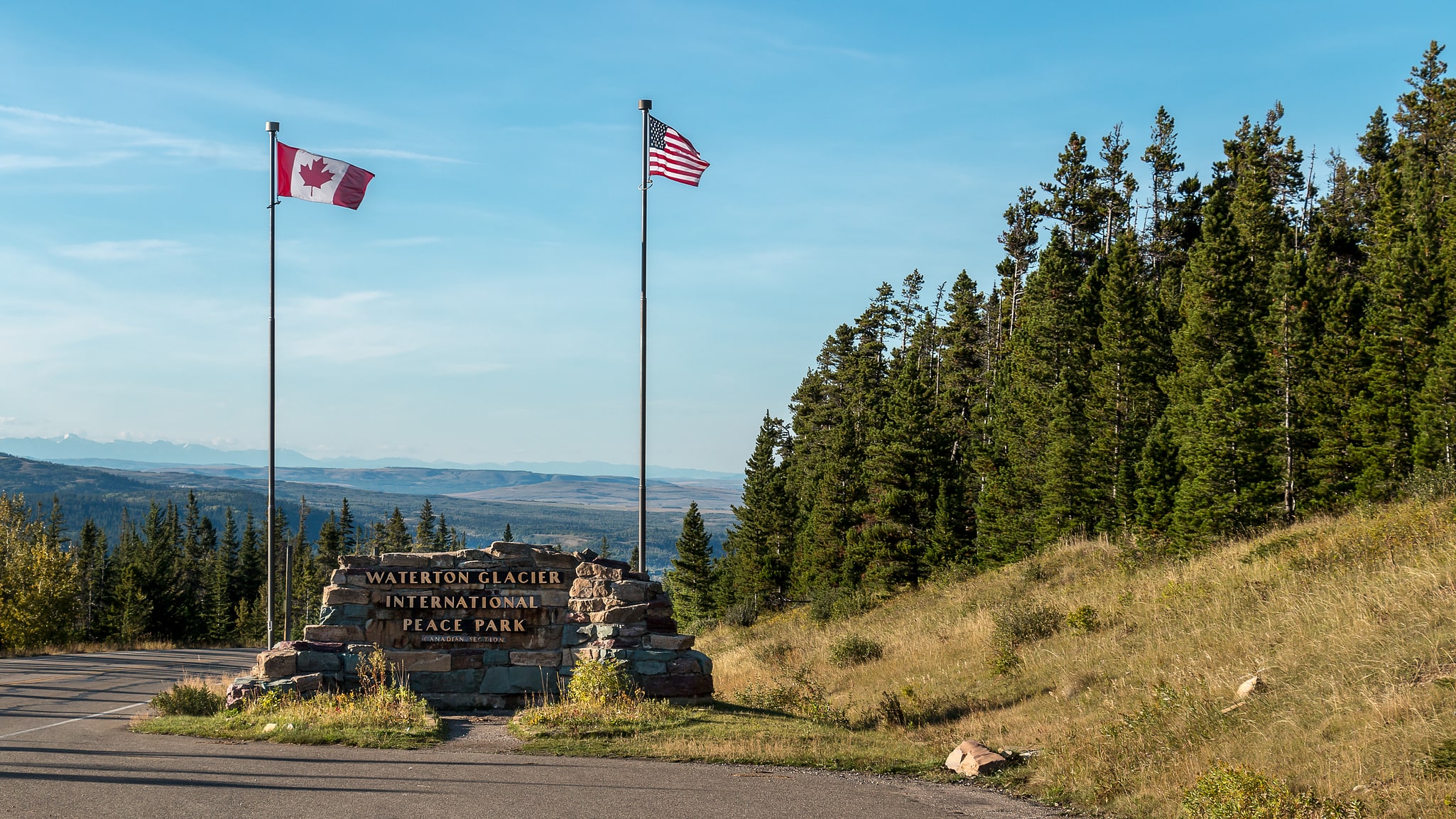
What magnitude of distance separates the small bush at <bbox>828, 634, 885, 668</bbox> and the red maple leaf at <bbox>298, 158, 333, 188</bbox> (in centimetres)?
1603

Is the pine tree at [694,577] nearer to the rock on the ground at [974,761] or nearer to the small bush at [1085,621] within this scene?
the small bush at [1085,621]

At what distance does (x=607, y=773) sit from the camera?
37.4 feet

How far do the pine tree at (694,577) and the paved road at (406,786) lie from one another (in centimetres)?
5698

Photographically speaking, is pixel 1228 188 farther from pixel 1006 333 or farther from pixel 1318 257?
pixel 1318 257

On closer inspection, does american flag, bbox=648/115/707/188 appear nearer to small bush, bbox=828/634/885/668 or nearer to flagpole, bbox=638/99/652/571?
flagpole, bbox=638/99/652/571

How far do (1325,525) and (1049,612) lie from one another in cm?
856

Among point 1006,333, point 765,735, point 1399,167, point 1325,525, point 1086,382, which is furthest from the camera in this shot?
point 1006,333

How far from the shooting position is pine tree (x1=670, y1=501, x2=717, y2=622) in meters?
70.8

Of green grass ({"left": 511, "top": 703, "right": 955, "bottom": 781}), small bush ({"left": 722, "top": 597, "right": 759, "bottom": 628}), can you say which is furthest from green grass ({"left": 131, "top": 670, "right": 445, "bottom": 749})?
small bush ({"left": 722, "top": 597, "right": 759, "bottom": 628})

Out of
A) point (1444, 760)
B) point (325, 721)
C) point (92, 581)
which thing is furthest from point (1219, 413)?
point (92, 581)

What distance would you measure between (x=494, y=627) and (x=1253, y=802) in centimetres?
1174

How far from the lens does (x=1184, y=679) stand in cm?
1423

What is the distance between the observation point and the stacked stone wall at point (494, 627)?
16484 millimetres

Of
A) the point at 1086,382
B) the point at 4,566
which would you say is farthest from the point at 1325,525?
the point at 4,566
